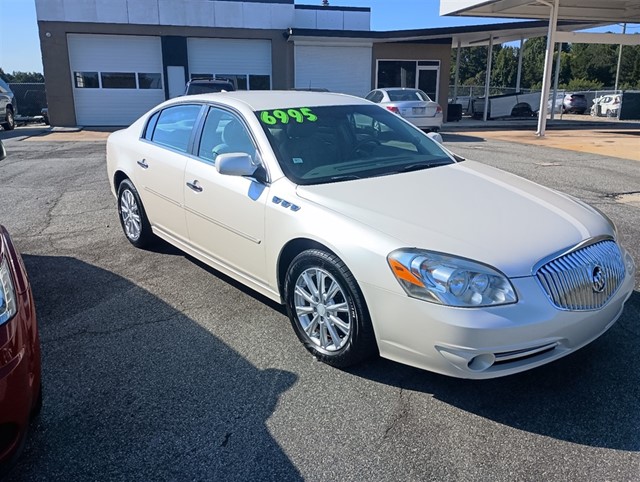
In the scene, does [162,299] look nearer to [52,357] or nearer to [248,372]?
[52,357]

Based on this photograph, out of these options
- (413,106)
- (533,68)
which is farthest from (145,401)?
(533,68)

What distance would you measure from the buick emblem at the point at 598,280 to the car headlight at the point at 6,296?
286 cm

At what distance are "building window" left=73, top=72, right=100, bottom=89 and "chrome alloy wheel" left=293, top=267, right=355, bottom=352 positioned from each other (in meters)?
23.1

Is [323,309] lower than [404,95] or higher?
lower

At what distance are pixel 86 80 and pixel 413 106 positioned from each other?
1506cm

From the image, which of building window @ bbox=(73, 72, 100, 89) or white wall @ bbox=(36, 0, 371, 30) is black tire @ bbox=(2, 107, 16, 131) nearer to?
building window @ bbox=(73, 72, 100, 89)

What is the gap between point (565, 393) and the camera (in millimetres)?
3086

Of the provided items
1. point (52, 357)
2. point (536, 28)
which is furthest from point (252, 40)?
point (52, 357)

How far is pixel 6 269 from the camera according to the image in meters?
2.56

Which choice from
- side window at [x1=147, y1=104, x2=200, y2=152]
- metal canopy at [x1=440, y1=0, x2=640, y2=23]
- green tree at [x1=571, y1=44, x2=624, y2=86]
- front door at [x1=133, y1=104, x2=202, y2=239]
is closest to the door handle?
front door at [x1=133, y1=104, x2=202, y2=239]

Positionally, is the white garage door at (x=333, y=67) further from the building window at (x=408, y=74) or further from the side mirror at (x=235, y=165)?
the side mirror at (x=235, y=165)

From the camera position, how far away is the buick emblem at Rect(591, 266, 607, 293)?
118 inches

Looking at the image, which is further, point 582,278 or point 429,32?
point 429,32

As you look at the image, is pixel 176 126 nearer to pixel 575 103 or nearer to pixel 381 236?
pixel 381 236
